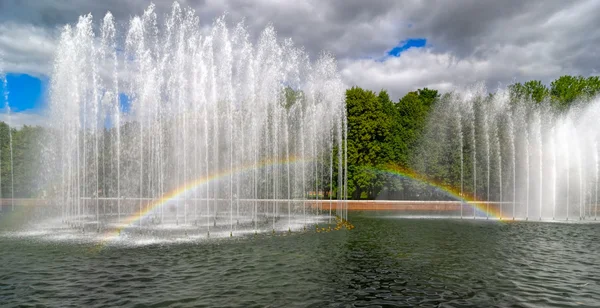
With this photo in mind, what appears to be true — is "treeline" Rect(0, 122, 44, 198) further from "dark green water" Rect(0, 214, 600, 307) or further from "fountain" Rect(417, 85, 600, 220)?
"fountain" Rect(417, 85, 600, 220)

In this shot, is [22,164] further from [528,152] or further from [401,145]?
[528,152]

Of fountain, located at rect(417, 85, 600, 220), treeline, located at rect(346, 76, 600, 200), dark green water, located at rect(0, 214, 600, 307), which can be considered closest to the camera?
dark green water, located at rect(0, 214, 600, 307)

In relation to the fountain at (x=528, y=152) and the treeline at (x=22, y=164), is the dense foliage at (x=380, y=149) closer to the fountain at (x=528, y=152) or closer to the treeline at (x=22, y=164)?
the treeline at (x=22, y=164)

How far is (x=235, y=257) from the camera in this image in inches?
695

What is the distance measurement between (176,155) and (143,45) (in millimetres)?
15534

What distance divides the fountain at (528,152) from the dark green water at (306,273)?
24.1m

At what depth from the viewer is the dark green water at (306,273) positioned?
11.9 meters

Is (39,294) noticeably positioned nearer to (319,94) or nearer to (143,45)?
(143,45)

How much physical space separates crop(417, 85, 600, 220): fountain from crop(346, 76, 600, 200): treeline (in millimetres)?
992

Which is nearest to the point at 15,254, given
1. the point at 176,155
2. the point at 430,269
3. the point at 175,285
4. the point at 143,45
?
the point at 175,285

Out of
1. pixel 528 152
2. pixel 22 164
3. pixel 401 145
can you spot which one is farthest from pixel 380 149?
pixel 22 164

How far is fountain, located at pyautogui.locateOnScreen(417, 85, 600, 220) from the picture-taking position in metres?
43.7

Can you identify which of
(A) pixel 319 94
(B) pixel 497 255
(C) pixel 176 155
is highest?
(A) pixel 319 94

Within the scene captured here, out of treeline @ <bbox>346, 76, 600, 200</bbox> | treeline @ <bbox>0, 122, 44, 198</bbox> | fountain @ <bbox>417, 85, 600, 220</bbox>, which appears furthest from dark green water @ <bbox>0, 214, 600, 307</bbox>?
treeline @ <bbox>0, 122, 44, 198</bbox>
